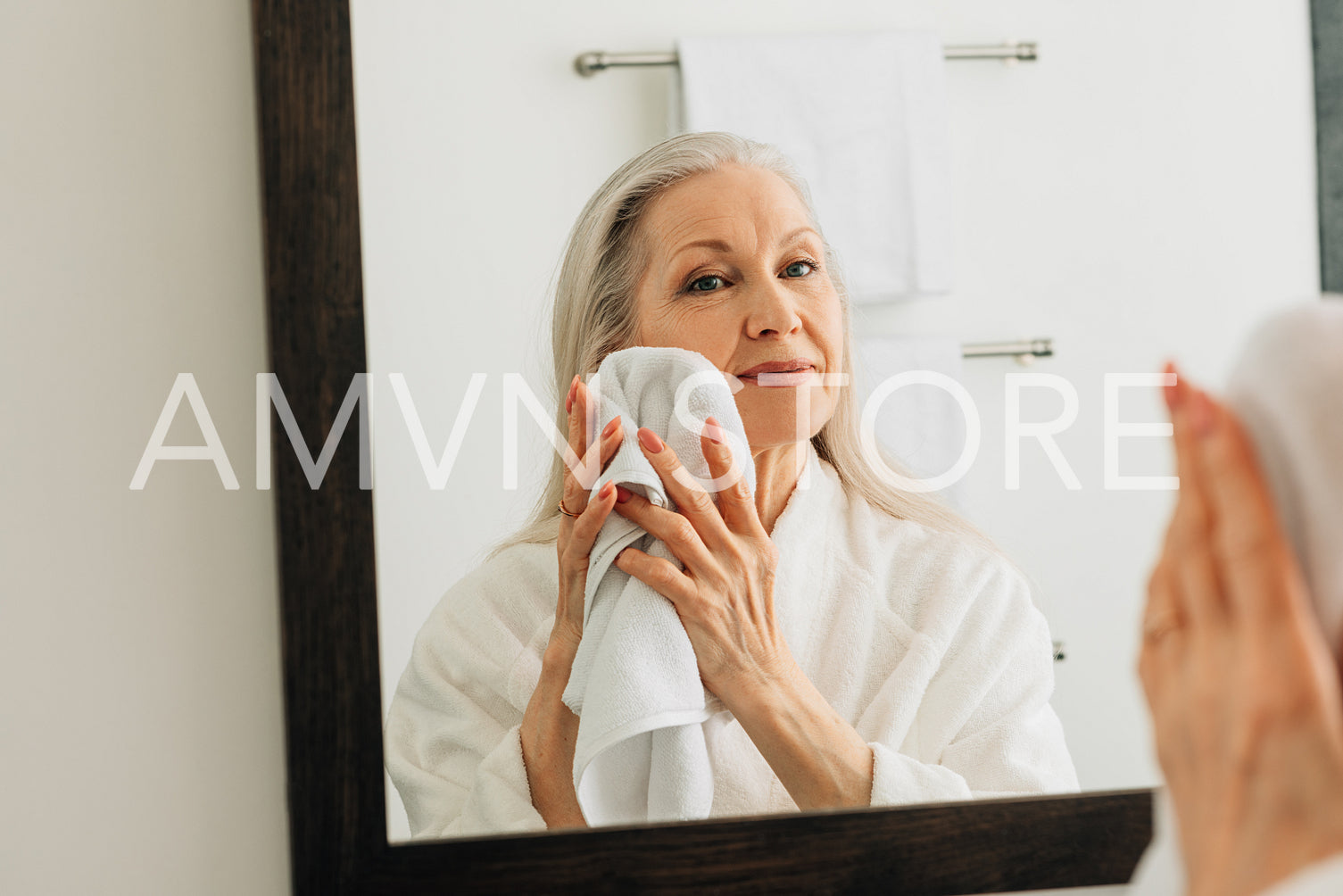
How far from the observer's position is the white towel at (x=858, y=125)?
771 mm

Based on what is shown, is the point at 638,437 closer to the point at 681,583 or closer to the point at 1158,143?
the point at 681,583

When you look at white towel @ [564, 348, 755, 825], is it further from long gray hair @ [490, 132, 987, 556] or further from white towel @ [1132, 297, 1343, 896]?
white towel @ [1132, 297, 1343, 896]

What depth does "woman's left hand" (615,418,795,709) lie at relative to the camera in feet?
2.43

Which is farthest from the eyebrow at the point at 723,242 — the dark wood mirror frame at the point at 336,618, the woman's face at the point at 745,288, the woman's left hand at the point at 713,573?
the dark wood mirror frame at the point at 336,618

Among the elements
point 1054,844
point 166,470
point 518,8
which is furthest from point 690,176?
point 1054,844

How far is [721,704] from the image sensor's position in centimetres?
75

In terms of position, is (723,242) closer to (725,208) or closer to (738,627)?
(725,208)

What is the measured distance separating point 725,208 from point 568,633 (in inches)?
13.1

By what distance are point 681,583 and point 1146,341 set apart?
0.41 m

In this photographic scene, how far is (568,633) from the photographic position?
0.74m

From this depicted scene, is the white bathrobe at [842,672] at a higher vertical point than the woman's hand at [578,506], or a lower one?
lower

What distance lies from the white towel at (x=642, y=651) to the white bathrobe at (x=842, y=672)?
3cm

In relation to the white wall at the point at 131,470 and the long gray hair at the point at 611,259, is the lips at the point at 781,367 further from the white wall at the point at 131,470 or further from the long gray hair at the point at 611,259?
the white wall at the point at 131,470

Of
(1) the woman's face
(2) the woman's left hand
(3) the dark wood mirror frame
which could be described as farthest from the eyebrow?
(3) the dark wood mirror frame
